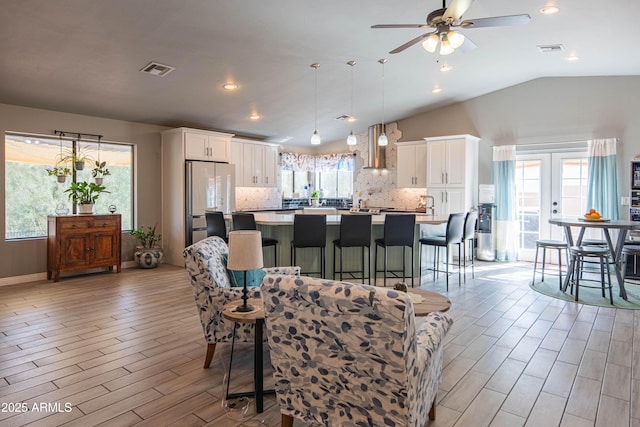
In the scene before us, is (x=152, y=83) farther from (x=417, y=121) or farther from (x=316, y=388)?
(x=417, y=121)

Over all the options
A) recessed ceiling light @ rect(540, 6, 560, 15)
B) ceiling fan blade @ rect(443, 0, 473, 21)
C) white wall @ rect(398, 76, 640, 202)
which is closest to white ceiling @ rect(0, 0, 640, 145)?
recessed ceiling light @ rect(540, 6, 560, 15)

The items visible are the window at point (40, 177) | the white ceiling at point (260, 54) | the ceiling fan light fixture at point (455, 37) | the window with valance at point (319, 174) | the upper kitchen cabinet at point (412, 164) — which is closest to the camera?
the ceiling fan light fixture at point (455, 37)

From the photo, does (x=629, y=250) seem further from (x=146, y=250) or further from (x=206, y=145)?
(x=146, y=250)

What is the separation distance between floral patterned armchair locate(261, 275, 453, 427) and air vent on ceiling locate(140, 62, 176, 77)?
3.92 m

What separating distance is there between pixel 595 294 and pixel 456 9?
424cm

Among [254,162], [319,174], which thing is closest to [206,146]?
[254,162]

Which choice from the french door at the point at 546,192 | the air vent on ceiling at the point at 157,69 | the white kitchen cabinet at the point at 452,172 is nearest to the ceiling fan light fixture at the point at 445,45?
the air vent on ceiling at the point at 157,69

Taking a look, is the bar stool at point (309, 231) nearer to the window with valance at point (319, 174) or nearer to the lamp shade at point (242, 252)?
the lamp shade at point (242, 252)

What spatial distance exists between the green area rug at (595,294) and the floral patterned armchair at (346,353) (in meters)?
3.79

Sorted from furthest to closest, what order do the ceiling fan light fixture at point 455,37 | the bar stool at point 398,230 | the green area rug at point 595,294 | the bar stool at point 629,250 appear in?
the bar stool at point 629,250 < the bar stool at point 398,230 < the green area rug at point 595,294 < the ceiling fan light fixture at point 455,37

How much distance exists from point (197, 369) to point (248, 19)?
3.25 metres

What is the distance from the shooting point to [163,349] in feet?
10.5

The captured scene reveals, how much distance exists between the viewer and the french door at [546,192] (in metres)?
6.72

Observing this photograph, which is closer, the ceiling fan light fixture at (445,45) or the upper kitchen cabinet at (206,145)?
the ceiling fan light fixture at (445,45)
